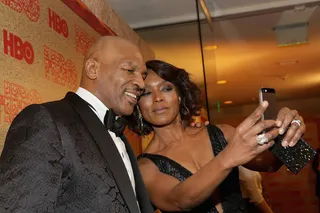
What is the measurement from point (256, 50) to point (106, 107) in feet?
14.0

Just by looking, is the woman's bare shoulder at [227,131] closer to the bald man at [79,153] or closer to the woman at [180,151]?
the woman at [180,151]

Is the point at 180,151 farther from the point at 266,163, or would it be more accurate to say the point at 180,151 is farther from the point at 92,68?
the point at 92,68

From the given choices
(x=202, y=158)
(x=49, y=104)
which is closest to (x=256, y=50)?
(x=202, y=158)

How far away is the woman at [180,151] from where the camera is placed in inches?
71.9

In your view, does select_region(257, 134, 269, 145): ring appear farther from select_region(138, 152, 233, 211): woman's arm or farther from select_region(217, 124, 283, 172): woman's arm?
select_region(217, 124, 283, 172): woman's arm

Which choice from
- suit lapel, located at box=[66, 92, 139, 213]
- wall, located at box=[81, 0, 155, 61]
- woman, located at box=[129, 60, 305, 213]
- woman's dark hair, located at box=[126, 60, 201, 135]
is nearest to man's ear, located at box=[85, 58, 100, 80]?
suit lapel, located at box=[66, 92, 139, 213]

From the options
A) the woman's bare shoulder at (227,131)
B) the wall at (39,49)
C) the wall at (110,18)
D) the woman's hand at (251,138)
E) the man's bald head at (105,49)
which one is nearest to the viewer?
the woman's hand at (251,138)

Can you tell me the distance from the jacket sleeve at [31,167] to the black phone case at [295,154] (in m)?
0.71

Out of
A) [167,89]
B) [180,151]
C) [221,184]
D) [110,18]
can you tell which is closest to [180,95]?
[167,89]

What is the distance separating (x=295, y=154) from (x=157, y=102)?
2.65 ft

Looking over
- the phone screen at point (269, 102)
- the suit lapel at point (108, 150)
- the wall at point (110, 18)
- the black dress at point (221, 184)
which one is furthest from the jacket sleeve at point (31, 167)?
the wall at point (110, 18)

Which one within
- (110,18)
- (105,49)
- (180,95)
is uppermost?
(110,18)

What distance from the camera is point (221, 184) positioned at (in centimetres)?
214

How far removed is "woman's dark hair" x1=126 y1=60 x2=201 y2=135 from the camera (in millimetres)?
2340
